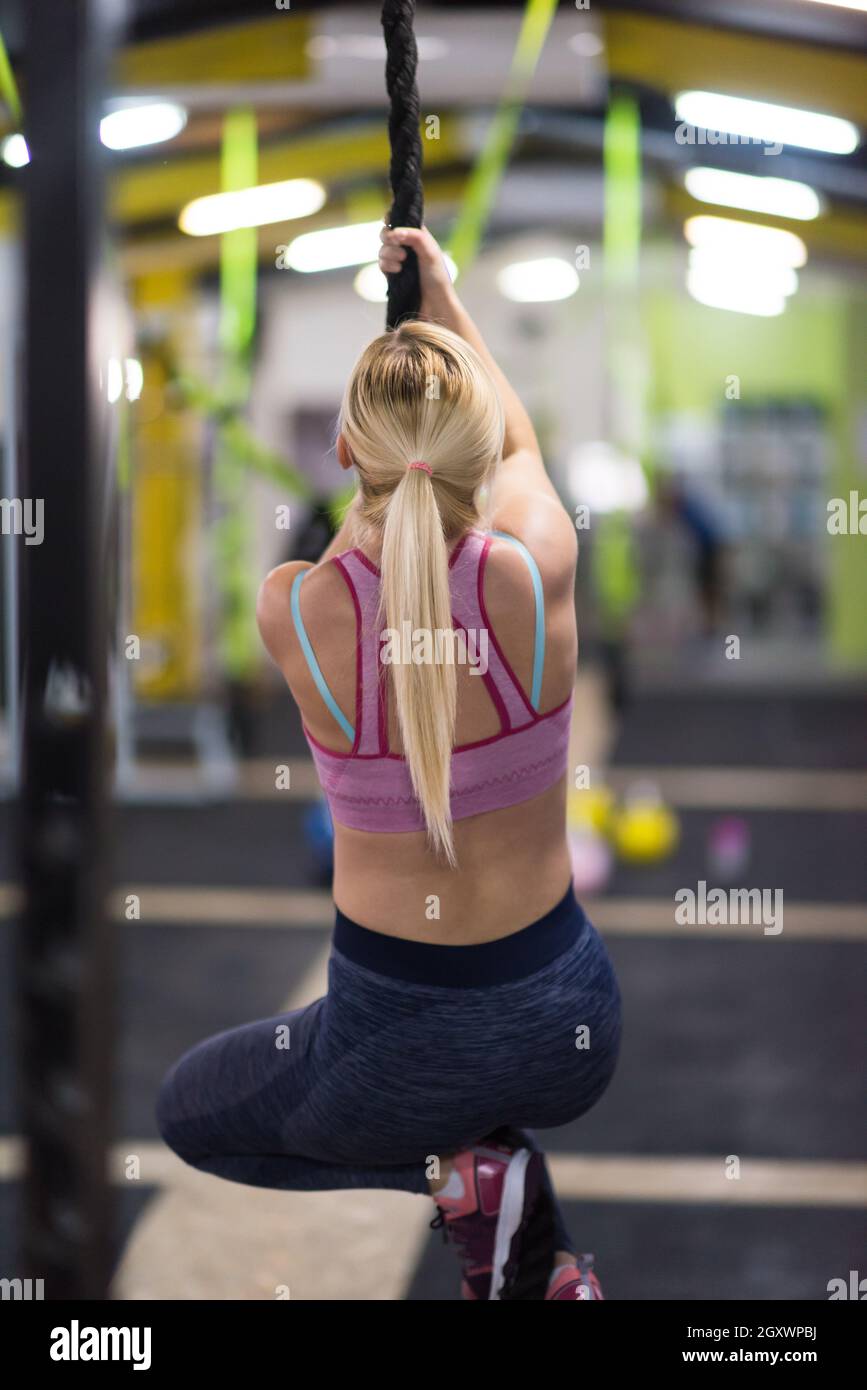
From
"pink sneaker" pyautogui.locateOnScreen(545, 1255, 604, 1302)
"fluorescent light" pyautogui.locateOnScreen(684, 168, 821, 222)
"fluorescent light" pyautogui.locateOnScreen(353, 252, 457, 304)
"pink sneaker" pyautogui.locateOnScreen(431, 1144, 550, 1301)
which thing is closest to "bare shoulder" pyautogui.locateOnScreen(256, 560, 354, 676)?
"pink sneaker" pyautogui.locateOnScreen(431, 1144, 550, 1301)

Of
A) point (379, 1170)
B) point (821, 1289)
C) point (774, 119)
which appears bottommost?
point (821, 1289)

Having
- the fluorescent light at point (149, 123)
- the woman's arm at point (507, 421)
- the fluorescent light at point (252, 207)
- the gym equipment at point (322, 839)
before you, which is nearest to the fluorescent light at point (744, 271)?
the fluorescent light at point (252, 207)

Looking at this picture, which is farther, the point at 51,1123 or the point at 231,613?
the point at 231,613

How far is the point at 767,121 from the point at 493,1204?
472 centimetres

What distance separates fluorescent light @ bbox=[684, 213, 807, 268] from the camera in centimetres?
889

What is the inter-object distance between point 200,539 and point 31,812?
7.73m

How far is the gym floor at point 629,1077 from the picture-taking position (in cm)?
297

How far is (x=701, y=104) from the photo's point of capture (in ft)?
17.9

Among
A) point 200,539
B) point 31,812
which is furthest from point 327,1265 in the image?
point 200,539

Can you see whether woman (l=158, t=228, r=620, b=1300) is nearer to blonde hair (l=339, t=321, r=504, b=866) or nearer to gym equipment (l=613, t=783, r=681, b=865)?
blonde hair (l=339, t=321, r=504, b=866)

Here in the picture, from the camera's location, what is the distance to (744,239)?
31.9 feet

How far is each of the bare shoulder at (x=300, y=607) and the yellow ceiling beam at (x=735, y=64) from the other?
11.5 feet

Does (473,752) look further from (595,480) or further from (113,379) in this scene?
(595,480)

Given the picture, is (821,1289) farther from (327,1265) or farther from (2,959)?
(2,959)
